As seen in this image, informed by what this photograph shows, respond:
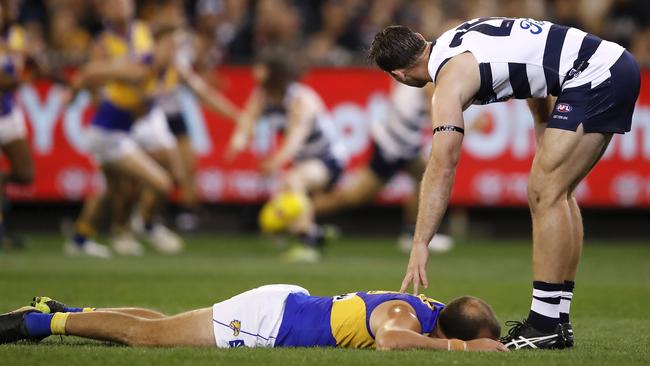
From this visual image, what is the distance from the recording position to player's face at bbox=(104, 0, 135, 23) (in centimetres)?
1462

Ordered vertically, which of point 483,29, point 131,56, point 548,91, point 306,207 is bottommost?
point 548,91

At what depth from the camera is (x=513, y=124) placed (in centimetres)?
1684

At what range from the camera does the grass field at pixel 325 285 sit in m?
6.10

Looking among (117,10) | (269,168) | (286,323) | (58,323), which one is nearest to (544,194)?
(286,323)

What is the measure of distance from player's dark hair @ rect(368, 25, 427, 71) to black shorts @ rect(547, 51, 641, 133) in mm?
929

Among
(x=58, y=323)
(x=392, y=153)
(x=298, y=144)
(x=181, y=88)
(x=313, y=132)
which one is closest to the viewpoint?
(x=58, y=323)

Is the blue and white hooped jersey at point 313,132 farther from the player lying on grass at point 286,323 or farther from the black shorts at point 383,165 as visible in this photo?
the player lying on grass at point 286,323

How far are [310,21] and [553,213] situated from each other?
1321 centimetres

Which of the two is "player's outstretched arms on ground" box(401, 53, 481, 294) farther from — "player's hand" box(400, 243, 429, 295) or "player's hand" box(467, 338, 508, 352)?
"player's hand" box(467, 338, 508, 352)

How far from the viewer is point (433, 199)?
6.55m

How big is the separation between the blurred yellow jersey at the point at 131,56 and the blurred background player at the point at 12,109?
113 cm

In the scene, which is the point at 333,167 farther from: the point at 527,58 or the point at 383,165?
the point at 527,58

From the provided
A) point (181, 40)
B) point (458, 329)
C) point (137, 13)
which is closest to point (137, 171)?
point (181, 40)

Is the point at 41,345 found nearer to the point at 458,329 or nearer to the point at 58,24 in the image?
the point at 458,329
